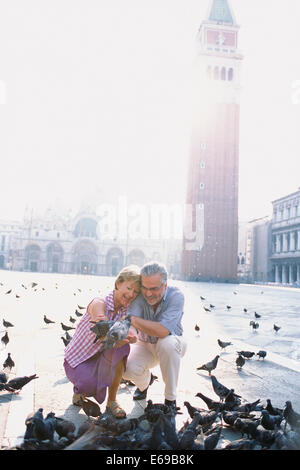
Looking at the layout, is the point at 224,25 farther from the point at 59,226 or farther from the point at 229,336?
the point at 229,336

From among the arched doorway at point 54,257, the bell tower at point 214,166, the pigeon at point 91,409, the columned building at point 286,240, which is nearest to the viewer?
the pigeon at point 91,409

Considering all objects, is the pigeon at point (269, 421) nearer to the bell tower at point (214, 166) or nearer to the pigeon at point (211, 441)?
the pigeon at point (211, 441)

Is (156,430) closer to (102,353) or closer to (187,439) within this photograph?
(187,439)

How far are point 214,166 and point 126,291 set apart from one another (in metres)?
41.0

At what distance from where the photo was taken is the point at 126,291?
315cm

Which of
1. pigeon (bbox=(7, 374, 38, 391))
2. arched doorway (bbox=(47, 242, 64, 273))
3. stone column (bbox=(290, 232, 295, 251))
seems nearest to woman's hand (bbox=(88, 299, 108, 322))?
pigeon (bbox=(7, 374, 38, 391))

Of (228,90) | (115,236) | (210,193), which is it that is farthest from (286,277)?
(115,236)

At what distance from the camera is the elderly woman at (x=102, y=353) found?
3.08 metres

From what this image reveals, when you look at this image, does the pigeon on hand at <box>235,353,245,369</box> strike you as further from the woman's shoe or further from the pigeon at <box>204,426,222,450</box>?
the pigeon at <box>204,426,222,450</box>

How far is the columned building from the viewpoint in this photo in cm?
4569

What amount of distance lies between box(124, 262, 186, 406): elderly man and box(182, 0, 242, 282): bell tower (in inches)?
1524

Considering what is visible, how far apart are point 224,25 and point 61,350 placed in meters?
47.1

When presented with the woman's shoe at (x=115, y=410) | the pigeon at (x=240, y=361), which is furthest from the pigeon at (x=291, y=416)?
the pigeon at (x=240, y=361)
